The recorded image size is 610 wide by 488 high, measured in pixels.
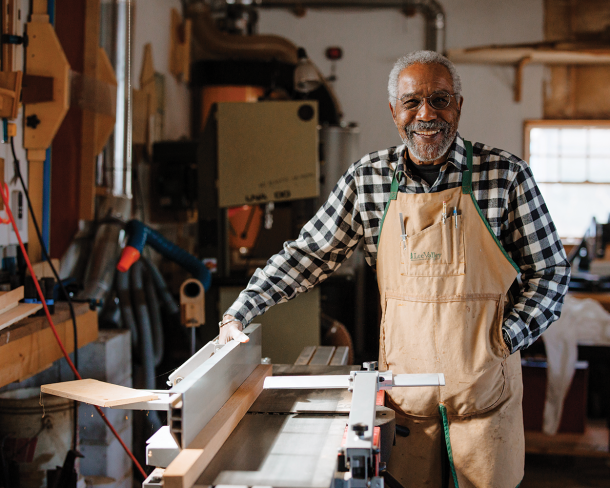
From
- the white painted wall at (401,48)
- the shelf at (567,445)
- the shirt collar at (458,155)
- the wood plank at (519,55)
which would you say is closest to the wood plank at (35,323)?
the shirt collar at (458,155)

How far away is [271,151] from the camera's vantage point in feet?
8.45

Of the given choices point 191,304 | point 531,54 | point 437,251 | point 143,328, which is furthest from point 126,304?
point 531,54

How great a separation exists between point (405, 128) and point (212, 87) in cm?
296

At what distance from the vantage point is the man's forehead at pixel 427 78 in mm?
1293

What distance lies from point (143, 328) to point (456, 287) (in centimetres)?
153

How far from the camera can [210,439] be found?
3.00 feet

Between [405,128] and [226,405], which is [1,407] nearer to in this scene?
[226,405]

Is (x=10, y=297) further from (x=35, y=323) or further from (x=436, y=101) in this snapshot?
(x=436, y=101)

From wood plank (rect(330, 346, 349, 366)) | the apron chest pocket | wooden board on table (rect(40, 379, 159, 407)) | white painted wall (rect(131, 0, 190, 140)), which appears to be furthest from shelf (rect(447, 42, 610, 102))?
wooden board on table (rect(40, 379, 159, 407))

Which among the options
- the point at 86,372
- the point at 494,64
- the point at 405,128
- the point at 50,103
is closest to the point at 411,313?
the point at 405,128

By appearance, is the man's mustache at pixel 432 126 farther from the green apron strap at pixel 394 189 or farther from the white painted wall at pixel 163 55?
the white painted wall at pixel 163 55

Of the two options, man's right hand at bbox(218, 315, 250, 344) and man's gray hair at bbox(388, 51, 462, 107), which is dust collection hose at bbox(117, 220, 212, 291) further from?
man's gray hair at bbox(388, 51, 462, 107)

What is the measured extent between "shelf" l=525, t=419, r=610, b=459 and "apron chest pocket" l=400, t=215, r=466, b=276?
6.65 ft

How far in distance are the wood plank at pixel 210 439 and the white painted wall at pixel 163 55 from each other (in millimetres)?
2470
